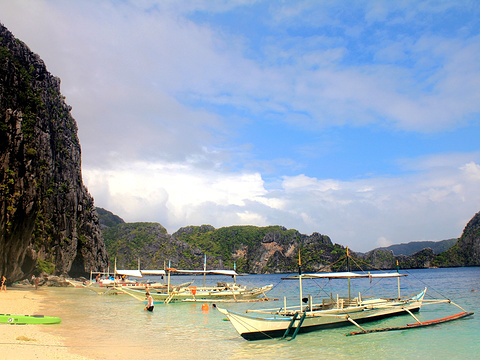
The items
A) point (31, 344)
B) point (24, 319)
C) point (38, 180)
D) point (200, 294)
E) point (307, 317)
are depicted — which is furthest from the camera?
point (38, 180)

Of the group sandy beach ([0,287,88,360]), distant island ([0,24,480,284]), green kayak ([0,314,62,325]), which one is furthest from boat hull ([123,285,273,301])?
sandy beach ([0,287,88,360])

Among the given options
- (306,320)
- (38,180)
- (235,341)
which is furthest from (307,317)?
(38,180)

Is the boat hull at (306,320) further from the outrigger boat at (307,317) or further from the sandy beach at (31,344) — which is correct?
the sandy beach at (31,344)

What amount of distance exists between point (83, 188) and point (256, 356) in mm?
97708

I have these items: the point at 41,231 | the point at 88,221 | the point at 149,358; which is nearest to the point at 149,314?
the point at 149,358

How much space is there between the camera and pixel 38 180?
177ft

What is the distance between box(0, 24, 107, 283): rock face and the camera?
41344mm

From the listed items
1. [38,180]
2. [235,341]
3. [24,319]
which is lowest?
[235,341]

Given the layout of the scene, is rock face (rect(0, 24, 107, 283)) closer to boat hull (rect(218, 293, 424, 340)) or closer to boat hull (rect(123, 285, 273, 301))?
boat hull (rect(123, 285, 273, 301))

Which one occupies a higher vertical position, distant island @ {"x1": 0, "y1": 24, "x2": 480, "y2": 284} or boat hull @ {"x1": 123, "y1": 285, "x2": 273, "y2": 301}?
distant island @ {"x1": 0, "y1": 24, "x2": 480, "y2": 284}

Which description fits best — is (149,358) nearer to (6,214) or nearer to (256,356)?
(256,356)

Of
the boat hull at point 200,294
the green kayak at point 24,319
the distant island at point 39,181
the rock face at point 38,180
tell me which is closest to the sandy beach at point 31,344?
the green kayak at point 24,319

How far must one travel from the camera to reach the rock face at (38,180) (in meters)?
41.3

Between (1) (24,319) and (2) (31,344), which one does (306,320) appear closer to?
(2) (31,344)
